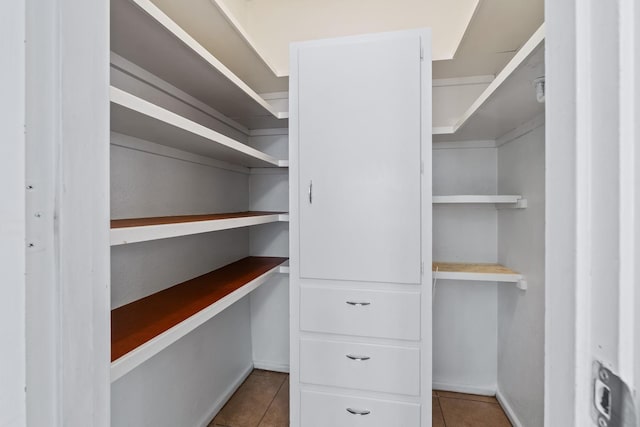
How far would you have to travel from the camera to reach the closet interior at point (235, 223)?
0.98 meters

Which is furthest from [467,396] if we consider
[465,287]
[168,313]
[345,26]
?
[345,26]

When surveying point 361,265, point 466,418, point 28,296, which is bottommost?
point 466,418

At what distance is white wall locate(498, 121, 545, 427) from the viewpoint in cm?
136

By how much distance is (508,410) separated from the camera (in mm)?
1667

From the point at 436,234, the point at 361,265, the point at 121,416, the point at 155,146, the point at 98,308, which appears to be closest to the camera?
the point at 98,308

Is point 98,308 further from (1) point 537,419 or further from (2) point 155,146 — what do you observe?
(1) point 537,419

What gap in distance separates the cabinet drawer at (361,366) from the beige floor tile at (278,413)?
407 mm

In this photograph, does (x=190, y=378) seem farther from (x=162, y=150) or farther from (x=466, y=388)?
(x=466, y=388)

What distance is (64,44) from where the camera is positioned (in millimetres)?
424

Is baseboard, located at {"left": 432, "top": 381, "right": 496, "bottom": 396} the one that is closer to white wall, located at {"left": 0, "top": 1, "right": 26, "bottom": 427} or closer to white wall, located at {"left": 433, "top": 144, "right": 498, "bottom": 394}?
white wall, located at {"left": 433, "top": 144, "right": 498, "bottom": 394}

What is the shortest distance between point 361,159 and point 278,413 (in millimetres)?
1494
